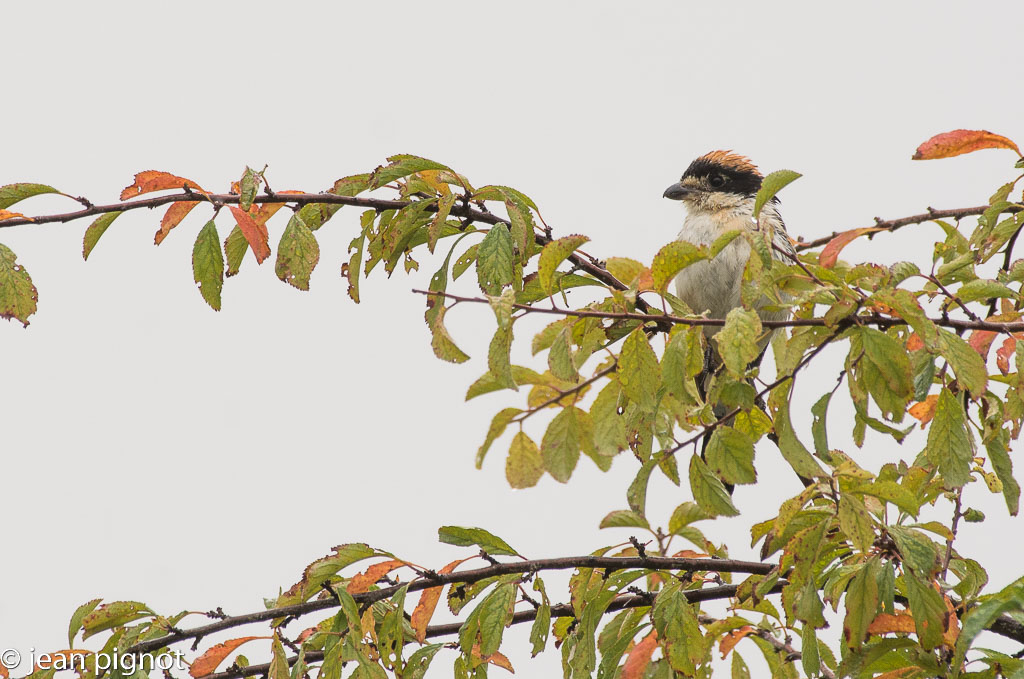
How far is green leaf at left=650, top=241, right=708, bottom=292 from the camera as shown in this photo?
2100 mm

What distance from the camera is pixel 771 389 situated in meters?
2.27

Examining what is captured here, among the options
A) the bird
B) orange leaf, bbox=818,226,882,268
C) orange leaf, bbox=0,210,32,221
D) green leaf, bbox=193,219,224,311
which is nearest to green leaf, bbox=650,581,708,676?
orange leaf, bbox=818,226,882,268

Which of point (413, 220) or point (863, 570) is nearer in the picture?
point (863, 570)

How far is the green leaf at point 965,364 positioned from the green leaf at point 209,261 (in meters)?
1.60

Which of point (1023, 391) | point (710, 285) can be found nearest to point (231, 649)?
point (1023, 391)

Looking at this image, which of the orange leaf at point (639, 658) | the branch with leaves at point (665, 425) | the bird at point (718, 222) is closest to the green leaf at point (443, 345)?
the branch with leaves at point (665, 425)

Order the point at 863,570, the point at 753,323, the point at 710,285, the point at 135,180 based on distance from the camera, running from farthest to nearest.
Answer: the point at 710,285, the point at 135,180, the point at 863,570, the point at 753,323

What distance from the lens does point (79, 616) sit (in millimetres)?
2574

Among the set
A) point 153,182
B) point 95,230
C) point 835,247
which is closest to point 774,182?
point 835,247

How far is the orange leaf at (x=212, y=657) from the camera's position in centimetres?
257

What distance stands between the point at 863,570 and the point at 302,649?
132cm

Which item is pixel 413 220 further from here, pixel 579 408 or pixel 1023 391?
pixel 1023 391

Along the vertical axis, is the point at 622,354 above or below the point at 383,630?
above

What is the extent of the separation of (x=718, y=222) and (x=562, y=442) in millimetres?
3212
